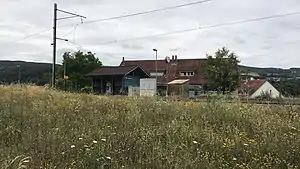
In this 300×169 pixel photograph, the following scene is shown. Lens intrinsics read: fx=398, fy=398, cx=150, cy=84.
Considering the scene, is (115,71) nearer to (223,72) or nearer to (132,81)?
(132,81)

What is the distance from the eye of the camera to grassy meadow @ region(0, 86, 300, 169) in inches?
217

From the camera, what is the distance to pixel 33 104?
34.1 feet

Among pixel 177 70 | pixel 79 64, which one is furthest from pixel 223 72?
pixel 79 64

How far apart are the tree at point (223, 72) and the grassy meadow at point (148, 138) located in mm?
44740

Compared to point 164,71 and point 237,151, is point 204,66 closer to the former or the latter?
point 164,71

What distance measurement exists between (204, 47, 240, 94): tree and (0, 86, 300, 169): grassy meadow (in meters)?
44.7

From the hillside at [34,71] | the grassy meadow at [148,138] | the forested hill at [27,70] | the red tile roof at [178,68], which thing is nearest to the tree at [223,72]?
the hillside at [34,71]

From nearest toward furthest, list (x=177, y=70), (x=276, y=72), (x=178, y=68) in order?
(x=276, y=72) → (x=177, y=70) → (x=178, y=68)

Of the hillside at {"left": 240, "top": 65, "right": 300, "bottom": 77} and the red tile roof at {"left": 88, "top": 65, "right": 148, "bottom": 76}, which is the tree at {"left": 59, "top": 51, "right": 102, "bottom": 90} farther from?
the hillside at {"left": 240, "top": 65, "right": 300, "bottom": 77}

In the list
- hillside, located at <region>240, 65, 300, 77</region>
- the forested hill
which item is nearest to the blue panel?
the forested hill

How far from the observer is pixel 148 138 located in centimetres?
649

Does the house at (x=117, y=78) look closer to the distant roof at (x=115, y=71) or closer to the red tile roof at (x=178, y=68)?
the distant roof at (x=115, y=71)

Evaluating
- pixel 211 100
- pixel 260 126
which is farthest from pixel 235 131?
pixel 211 100

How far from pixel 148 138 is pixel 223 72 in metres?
48.4
